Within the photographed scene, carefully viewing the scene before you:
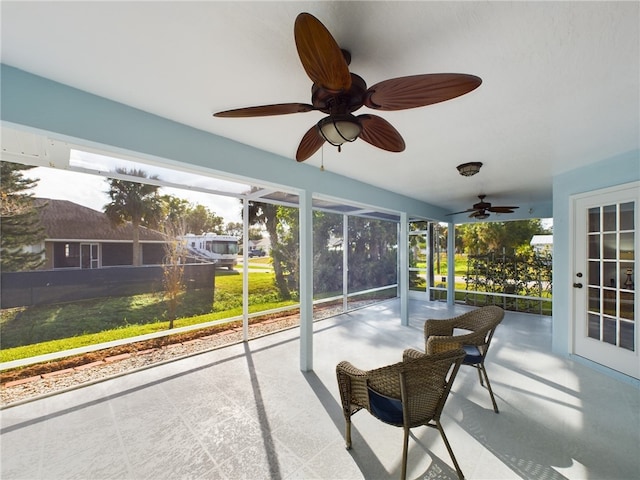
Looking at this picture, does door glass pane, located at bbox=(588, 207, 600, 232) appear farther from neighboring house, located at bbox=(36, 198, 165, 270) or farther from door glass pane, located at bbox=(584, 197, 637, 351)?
neighboring house, located at bbox=(36, 198, 165, 270)

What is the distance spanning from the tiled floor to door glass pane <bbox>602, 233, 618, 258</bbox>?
144 centimetres

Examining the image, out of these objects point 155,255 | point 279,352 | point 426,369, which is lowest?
point 279,352

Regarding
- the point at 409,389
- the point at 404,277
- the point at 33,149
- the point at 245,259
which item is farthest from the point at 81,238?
the point at 404,277

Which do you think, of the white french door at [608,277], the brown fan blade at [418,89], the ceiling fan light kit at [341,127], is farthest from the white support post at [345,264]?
the brown fan blade at [418,89]

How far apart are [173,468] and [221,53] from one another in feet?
8.59

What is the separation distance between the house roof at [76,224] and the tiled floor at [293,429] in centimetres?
173

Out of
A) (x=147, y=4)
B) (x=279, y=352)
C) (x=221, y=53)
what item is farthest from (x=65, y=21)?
(x=279, y=352)

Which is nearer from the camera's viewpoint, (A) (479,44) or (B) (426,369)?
(A) (479,44)

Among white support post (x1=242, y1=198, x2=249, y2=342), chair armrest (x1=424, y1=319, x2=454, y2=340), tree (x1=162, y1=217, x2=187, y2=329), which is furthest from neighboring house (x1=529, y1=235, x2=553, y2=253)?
tree (x1=162, y1=217, x2=187, y2=329)

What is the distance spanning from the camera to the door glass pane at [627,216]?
115 inches

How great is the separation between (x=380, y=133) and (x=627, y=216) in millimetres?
3493

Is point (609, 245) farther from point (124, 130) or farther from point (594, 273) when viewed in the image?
point (124, 130)

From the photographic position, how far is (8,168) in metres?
2.75

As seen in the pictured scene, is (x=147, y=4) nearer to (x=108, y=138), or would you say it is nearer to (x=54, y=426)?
(x=108, y=138)
